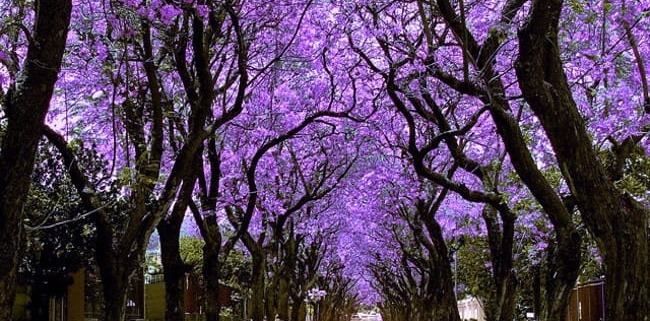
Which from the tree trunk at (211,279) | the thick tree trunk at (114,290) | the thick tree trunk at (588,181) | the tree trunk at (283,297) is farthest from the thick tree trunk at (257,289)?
the thick tree trunk at (588,181)

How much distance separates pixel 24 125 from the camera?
5.55m

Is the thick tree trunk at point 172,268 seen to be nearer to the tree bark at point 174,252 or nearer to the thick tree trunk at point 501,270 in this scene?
the tree bark at point 174,252

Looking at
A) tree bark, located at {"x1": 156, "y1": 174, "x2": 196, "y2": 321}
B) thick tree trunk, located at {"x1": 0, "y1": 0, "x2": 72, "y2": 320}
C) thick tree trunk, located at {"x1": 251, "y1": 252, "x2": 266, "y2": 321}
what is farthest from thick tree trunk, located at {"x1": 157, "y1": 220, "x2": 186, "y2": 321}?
thick tree trunk, located at {"x1": 251, "y1": 252, "x2": 266, "y2": 321}

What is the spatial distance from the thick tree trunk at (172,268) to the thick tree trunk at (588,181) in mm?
6223

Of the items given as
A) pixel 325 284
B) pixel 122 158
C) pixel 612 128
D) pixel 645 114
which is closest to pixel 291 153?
pixel 122 158

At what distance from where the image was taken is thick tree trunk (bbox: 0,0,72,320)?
5.43 meters

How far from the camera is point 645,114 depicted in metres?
10.5

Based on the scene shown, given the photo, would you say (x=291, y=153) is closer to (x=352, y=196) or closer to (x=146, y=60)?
(x=352, y=196)

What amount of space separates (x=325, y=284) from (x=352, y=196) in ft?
72.1

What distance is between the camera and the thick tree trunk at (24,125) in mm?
5430

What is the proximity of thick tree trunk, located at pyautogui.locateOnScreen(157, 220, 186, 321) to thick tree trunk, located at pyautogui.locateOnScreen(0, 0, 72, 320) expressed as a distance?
5.74 metres

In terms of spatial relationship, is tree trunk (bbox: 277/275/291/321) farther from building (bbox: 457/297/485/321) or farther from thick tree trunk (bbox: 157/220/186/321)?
building (bbox: 457/297/485/321)

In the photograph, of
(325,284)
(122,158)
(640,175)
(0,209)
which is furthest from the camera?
(325,284)

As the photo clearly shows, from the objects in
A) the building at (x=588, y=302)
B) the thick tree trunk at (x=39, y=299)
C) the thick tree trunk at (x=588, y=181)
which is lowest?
the building at (x=588, y=302)
